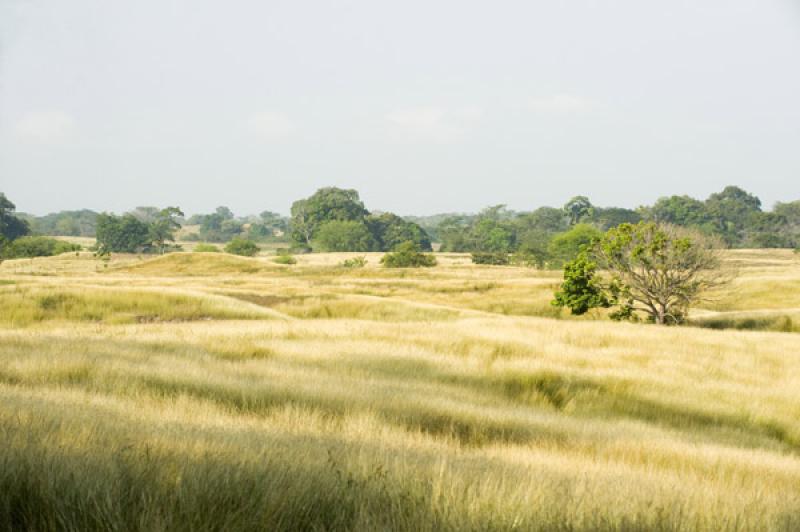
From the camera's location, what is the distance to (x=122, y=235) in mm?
133125

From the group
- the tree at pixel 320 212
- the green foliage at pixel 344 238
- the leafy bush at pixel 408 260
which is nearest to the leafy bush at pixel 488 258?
the leafy bush at pixel 408 260

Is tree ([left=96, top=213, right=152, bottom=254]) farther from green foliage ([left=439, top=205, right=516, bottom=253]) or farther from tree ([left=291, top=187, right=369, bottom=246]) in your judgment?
green foliage ([left=439, top=205, right=516, bottom=253])

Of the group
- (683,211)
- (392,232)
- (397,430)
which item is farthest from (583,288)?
(683,211)

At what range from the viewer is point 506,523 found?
3113mm

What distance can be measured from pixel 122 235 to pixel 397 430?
137821mm

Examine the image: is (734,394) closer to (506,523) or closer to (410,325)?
(410,325)

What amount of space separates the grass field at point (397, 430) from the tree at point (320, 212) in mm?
148718

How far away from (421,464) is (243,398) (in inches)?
157

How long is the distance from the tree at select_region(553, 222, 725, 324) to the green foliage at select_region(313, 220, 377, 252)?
118 m

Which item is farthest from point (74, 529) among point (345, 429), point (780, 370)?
point (780, 370)

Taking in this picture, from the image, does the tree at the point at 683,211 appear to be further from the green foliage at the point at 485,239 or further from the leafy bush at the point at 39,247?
the leafy bush at the point at 39,247

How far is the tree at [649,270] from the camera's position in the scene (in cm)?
3531

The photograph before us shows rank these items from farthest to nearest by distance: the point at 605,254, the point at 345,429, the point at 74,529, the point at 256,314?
the point at 605,254
the point at 256,314
the point at 345,429
the point at 74,529

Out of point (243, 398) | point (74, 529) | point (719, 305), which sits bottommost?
point (719, 305)
